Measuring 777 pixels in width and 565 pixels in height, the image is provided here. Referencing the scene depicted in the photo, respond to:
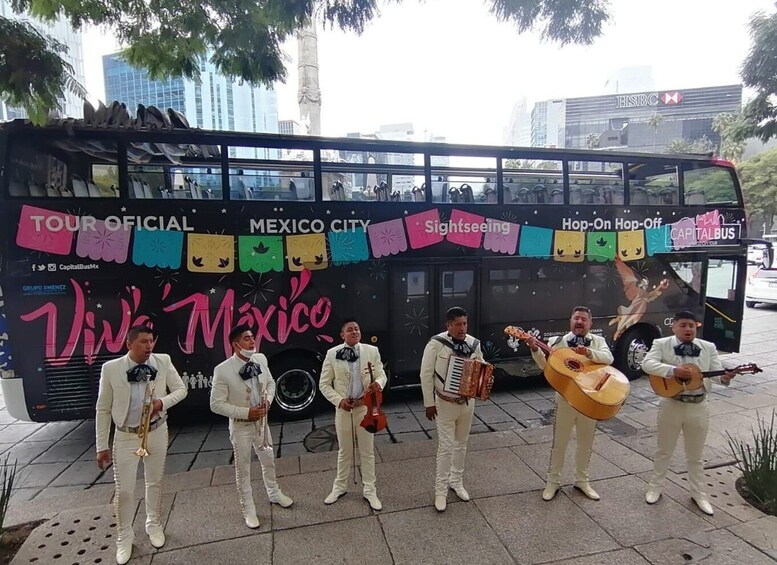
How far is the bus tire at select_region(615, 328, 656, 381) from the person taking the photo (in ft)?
25.0

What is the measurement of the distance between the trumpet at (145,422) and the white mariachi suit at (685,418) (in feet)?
13.5

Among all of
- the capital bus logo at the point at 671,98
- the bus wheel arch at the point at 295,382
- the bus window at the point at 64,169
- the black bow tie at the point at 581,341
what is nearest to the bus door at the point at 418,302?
the bus wheel arch at the point at 295,382

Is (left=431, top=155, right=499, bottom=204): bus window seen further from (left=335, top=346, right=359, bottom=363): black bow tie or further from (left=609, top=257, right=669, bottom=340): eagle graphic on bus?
(left=335, top=346, right=359, bottom=363): black bow tie

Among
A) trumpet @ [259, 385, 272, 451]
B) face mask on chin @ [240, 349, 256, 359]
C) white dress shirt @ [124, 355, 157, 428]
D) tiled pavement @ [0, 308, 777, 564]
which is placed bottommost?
tiled pavement @ [0, 308, 777, 564]

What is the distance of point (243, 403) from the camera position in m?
3.55

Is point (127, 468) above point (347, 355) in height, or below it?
below

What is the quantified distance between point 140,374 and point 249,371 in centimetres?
78

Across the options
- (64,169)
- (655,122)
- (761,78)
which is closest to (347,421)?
(64,169)

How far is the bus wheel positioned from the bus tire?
17.4ft

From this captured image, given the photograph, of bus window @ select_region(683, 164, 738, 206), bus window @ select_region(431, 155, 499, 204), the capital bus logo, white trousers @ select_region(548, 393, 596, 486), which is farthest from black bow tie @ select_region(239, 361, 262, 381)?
the capital bus logo

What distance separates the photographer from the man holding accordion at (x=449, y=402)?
3768 mm

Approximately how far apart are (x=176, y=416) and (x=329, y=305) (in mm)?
2742

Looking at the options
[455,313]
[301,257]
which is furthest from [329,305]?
[455,313]

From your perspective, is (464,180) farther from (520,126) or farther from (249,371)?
(520,126)
